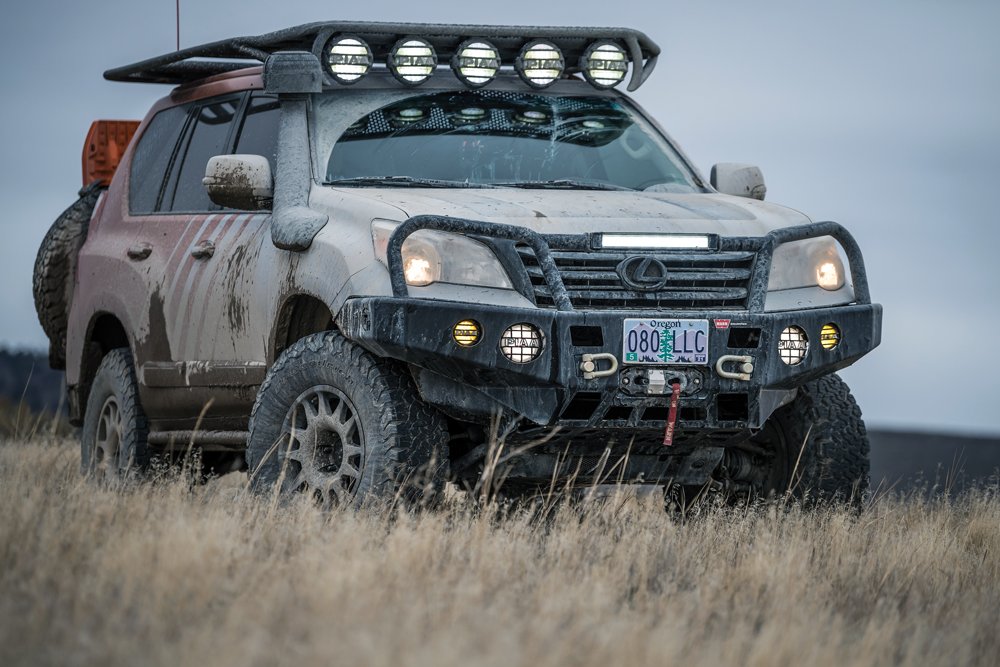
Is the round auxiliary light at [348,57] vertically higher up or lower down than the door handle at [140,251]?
higher up

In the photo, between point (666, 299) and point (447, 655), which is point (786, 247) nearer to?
point (666, 299)

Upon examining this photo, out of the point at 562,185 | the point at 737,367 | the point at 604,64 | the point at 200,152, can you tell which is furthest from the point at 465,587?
the point at 200,152

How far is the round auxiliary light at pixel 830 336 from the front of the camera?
6.75m

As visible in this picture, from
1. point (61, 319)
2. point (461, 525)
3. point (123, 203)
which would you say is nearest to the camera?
point (461, 525)

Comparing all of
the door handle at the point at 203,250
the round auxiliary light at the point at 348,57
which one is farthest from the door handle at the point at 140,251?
the round auxiliary light at the point at 348,57

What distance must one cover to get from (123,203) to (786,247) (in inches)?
Result: 146

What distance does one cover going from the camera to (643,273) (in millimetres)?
6449

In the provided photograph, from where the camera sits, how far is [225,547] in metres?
5.23

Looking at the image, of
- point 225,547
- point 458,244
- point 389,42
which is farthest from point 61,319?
point 225,547

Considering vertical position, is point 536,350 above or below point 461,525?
above

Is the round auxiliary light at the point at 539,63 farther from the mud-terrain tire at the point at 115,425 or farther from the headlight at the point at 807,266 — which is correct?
the mud-terrain tire at the point at 115,425

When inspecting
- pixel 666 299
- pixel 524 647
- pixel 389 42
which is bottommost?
pixel 524 647

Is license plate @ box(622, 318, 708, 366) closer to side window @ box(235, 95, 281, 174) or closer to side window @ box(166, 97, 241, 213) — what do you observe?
side window @ box(235, 95, 281, 174)

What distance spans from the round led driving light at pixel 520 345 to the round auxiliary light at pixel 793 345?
39.7 inches
